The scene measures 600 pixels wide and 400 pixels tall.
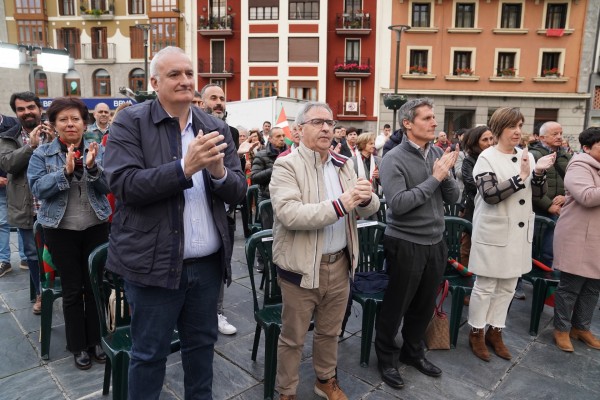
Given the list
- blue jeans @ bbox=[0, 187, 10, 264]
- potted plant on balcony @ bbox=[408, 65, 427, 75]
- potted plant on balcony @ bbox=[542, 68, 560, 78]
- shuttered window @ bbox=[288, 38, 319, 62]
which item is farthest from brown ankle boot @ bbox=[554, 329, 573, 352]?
shuttered window @ bbox=[288, 38, 319, 62]

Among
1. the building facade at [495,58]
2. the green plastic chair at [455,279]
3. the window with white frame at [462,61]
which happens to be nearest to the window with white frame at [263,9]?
the building facade at [495,58]

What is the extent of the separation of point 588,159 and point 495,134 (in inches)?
33.2

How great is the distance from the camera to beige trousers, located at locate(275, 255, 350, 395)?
249cm

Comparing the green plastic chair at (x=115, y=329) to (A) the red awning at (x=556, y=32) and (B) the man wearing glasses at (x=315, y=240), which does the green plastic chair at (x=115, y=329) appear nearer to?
(B) the man wearing glasses at (x=315, y=240)

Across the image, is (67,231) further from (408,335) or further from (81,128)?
(408,335)

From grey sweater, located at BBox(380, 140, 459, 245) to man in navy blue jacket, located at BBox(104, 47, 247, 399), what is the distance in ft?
3.82

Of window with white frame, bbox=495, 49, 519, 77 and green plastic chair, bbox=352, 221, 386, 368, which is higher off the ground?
window with white frame, bbox=495, 49, 519, 77

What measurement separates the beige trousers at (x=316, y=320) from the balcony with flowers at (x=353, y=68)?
78.0 feet

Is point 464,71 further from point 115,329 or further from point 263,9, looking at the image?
point 115,329

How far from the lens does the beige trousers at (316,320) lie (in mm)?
2486

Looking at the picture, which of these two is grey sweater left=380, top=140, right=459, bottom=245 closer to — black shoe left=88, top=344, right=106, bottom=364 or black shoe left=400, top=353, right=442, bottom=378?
black shoe left=400, top=353, right=442, bottom=378

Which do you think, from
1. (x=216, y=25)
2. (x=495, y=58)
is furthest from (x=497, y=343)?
(x=216, y=25)

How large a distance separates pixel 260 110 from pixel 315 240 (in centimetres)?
1329

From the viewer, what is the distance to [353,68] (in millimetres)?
24812
